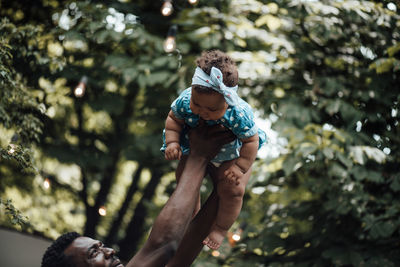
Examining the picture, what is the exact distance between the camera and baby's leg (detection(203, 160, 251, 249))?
2037mm

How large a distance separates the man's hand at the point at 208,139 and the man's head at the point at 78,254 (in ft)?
2.02

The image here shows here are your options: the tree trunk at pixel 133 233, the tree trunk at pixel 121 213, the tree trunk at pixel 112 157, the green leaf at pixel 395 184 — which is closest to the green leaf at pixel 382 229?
the green leaf at pixel 395 184

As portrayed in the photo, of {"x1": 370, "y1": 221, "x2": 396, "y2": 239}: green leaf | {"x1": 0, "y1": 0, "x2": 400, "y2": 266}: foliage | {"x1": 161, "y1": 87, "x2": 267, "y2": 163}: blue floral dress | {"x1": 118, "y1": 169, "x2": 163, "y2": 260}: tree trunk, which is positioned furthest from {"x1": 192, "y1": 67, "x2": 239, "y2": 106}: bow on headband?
{"x1": 118, "y1": 169, "x2": 163, "y2": 260}: tree trunk

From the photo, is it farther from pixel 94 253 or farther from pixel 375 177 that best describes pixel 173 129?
pixel 375 177

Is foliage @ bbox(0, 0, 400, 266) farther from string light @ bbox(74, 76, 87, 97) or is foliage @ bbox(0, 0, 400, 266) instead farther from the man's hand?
the man's hand

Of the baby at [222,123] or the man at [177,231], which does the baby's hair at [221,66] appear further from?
the man at [177,231]

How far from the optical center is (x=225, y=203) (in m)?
2.06

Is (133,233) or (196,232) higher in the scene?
(196,232)

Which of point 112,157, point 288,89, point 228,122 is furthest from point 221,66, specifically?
point 112,157

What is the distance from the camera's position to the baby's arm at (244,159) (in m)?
1.98

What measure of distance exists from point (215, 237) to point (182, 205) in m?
0.28

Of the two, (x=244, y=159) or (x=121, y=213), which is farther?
(x=121, y=213)

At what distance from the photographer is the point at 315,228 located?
4.91 metres

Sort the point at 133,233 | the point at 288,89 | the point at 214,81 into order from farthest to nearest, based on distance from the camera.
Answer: the point at 133,233 → the point at 288,89 → the point at 214,81
